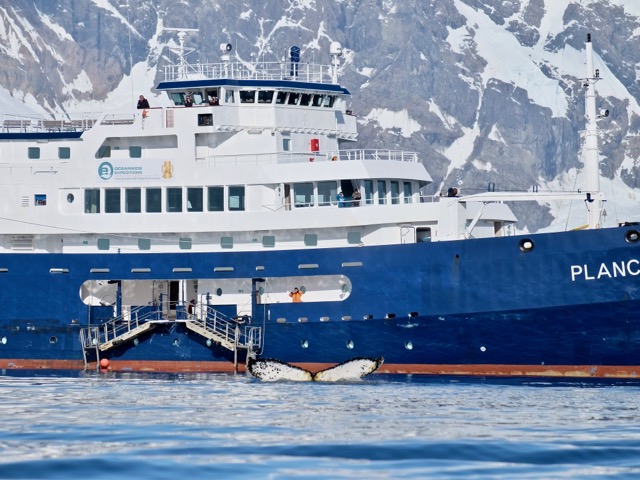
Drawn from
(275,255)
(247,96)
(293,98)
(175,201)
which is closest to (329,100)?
(293,98)

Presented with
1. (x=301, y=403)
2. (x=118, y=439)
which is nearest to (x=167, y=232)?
(x=301, y=403)

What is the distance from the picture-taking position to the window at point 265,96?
41.2m

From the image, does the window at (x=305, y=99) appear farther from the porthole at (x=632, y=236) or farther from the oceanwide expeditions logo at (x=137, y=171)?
the porthole at (x=632, y=236)

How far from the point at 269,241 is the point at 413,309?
14.9 ft

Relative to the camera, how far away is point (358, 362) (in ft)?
119

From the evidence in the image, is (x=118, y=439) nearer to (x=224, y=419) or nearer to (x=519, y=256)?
(x=224, y=419)

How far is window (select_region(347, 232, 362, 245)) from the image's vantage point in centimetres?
3872

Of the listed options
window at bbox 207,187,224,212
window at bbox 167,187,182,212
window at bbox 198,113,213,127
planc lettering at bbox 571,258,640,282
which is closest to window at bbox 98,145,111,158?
window at bbox 167,187,182,212

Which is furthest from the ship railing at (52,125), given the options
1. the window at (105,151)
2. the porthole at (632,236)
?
the porthole at (632,236)

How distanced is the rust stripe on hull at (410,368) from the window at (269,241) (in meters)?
3.24

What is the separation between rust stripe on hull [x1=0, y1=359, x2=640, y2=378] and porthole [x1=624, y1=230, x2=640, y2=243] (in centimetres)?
306

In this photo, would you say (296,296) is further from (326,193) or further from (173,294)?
(173,294)

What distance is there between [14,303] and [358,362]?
398 inches

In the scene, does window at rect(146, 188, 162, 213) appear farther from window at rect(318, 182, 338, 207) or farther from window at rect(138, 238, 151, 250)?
window at rect(318, 182, 338, 207)
